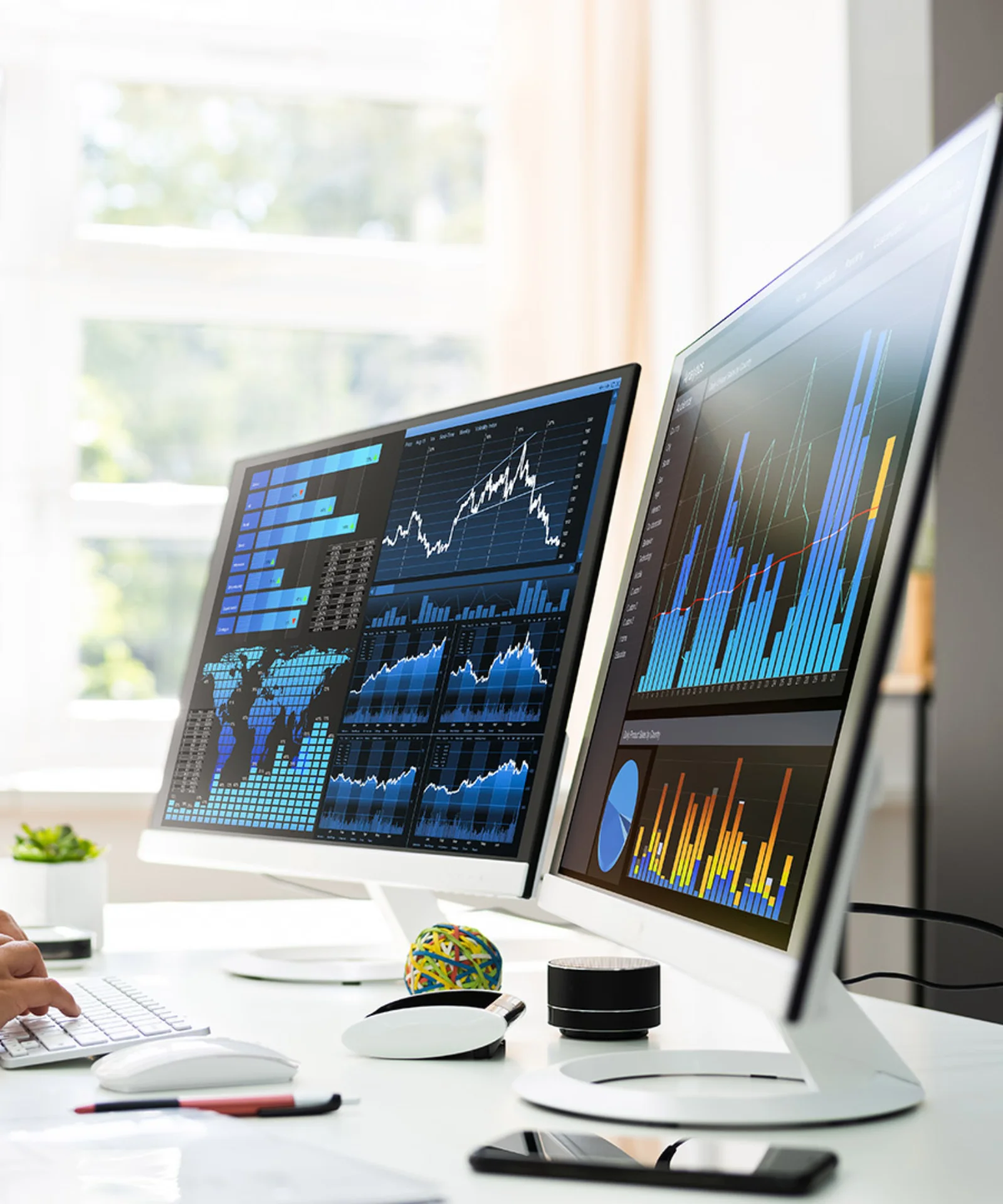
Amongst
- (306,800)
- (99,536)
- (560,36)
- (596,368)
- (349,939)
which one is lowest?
(349,939)

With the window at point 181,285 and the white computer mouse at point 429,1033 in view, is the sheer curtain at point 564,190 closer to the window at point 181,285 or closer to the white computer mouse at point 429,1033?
the window at point 181,285

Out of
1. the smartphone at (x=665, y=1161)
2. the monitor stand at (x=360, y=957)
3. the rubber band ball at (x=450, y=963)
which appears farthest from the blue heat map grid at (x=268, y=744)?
the smartphone at (x=665, y=1161)

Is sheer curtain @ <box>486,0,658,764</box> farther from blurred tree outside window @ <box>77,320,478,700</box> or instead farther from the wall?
the wall

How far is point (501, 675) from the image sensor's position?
1082 mm

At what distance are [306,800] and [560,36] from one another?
2149 mm

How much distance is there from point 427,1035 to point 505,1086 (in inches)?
3.2

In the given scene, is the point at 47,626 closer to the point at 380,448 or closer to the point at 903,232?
the point at 380,448

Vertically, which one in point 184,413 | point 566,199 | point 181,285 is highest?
point 566,199

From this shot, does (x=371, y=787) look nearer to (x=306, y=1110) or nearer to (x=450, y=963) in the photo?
(x=450, y=963)

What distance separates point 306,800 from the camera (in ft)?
4.01

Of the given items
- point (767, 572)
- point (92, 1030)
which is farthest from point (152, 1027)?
point (767, 572)

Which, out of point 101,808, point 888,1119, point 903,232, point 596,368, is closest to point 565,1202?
point 888,1119

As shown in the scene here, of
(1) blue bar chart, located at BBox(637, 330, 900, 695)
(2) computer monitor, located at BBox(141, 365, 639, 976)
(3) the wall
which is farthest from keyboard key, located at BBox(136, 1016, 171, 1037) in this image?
(3) the wall

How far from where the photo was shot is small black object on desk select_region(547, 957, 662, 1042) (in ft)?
3.01
